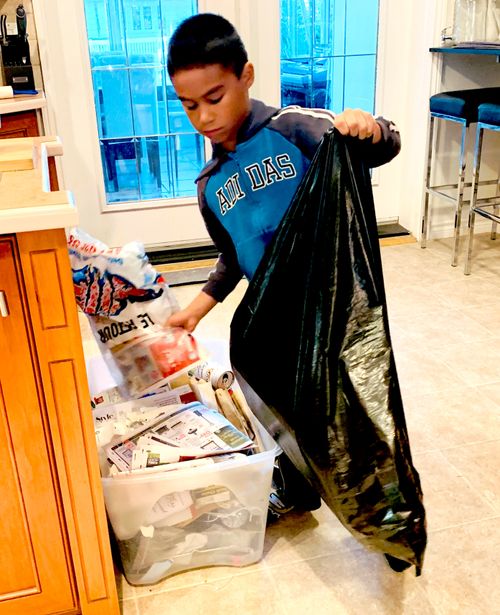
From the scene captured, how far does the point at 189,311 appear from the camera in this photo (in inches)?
58.8

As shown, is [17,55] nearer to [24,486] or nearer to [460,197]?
[460,197]

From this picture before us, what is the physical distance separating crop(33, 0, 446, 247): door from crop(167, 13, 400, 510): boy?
6.00 ft

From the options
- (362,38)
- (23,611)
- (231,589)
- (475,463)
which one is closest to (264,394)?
(231,589)

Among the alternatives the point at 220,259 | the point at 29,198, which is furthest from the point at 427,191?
the point at 29,198

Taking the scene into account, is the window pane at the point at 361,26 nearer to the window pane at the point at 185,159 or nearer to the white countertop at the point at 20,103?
the window pane at the point at 185,159

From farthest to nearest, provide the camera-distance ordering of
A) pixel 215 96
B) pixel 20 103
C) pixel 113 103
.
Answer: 1. pixel 113 103
2. pixel 20 103
3. pixel 215 96

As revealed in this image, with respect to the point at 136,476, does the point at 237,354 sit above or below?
above

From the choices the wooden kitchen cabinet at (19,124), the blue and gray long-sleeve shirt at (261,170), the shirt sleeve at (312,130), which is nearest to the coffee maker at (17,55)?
the wooden kitchen cabinet at (19,124)

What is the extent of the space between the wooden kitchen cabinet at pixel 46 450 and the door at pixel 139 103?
216 cm

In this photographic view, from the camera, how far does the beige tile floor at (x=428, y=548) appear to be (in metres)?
1.38

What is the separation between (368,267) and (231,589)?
0.74 metres

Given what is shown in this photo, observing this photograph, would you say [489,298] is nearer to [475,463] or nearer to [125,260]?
[475,463]

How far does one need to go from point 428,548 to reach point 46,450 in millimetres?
885

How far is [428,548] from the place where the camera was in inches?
59.9
